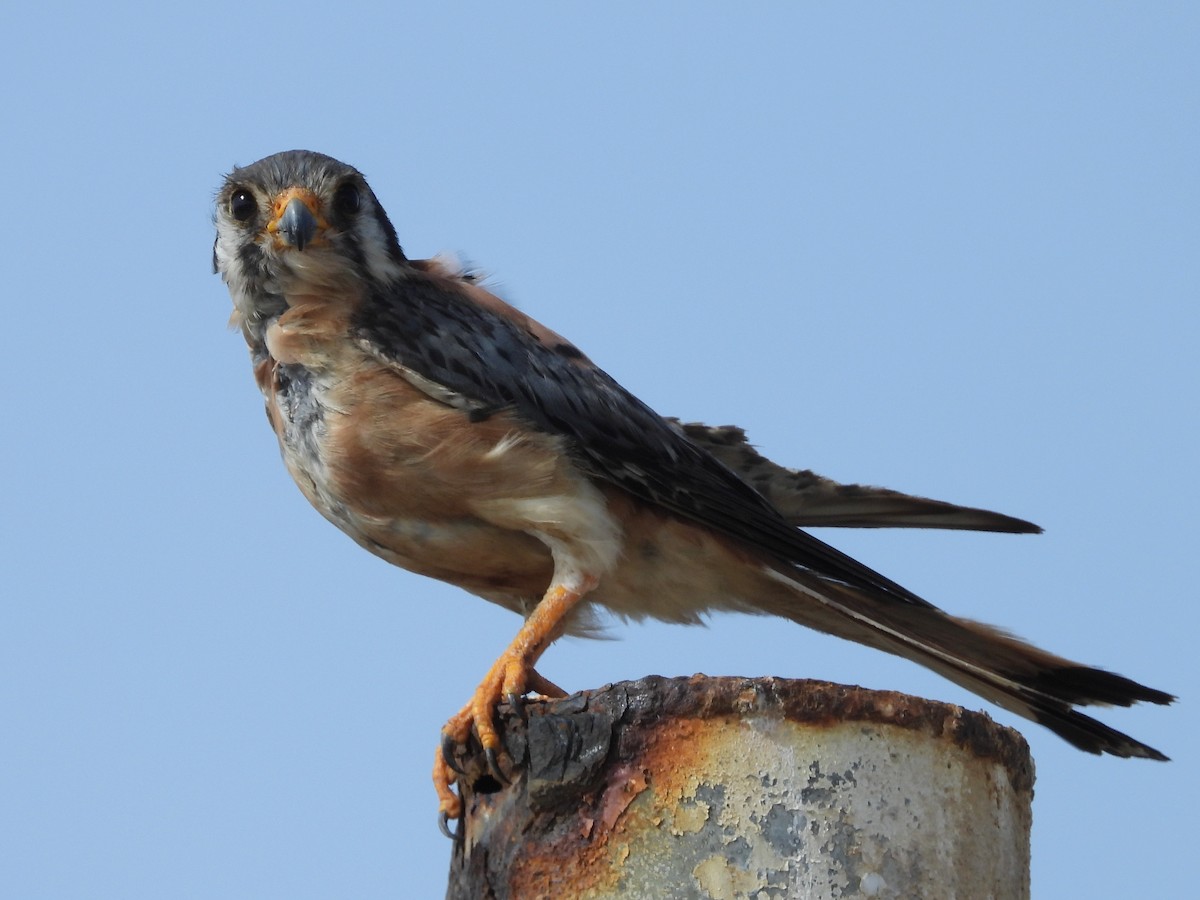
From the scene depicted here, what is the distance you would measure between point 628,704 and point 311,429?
5.87 feet

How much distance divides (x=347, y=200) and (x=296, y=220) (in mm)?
305

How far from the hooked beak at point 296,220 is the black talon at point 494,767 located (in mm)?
1962

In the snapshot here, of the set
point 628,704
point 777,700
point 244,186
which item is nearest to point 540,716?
point 628,704

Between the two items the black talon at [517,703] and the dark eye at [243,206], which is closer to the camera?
the black talon at [517,703]

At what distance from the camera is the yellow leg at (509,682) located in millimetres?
3852

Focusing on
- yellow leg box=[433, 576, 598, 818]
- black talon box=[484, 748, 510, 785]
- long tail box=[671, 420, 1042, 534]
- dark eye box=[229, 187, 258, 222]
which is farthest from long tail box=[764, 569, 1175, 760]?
dark eye box=[229, 187, 258, 222]

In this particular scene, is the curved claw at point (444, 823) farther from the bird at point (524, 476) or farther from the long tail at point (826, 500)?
the long tail at point (826, 500)

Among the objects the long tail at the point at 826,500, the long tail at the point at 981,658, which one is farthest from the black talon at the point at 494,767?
the long tail at the point at 826,500

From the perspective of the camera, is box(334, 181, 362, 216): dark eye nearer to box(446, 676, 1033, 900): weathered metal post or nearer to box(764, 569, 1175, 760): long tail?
box(764, 569, 1175, 760): long tail

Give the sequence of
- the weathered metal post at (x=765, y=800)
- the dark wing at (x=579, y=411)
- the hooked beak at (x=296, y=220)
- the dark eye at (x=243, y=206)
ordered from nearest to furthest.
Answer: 1. the weathered metal post at (x=765, y=800)
2. the dark wing at (x=579, y=411)
3. the hooked beak at (x=296, y=220)
4. the dark eye at (x=243, y=206)

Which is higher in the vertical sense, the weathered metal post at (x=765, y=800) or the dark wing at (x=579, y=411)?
the dark wing at (x=579, y=411)

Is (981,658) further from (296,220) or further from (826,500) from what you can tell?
(296,220)

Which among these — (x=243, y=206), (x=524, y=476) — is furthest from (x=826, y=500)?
(x=243, y=206)

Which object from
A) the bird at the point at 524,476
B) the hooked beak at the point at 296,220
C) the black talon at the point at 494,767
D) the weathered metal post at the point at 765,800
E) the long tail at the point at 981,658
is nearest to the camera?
the weathered metal post at the point at 765,800
